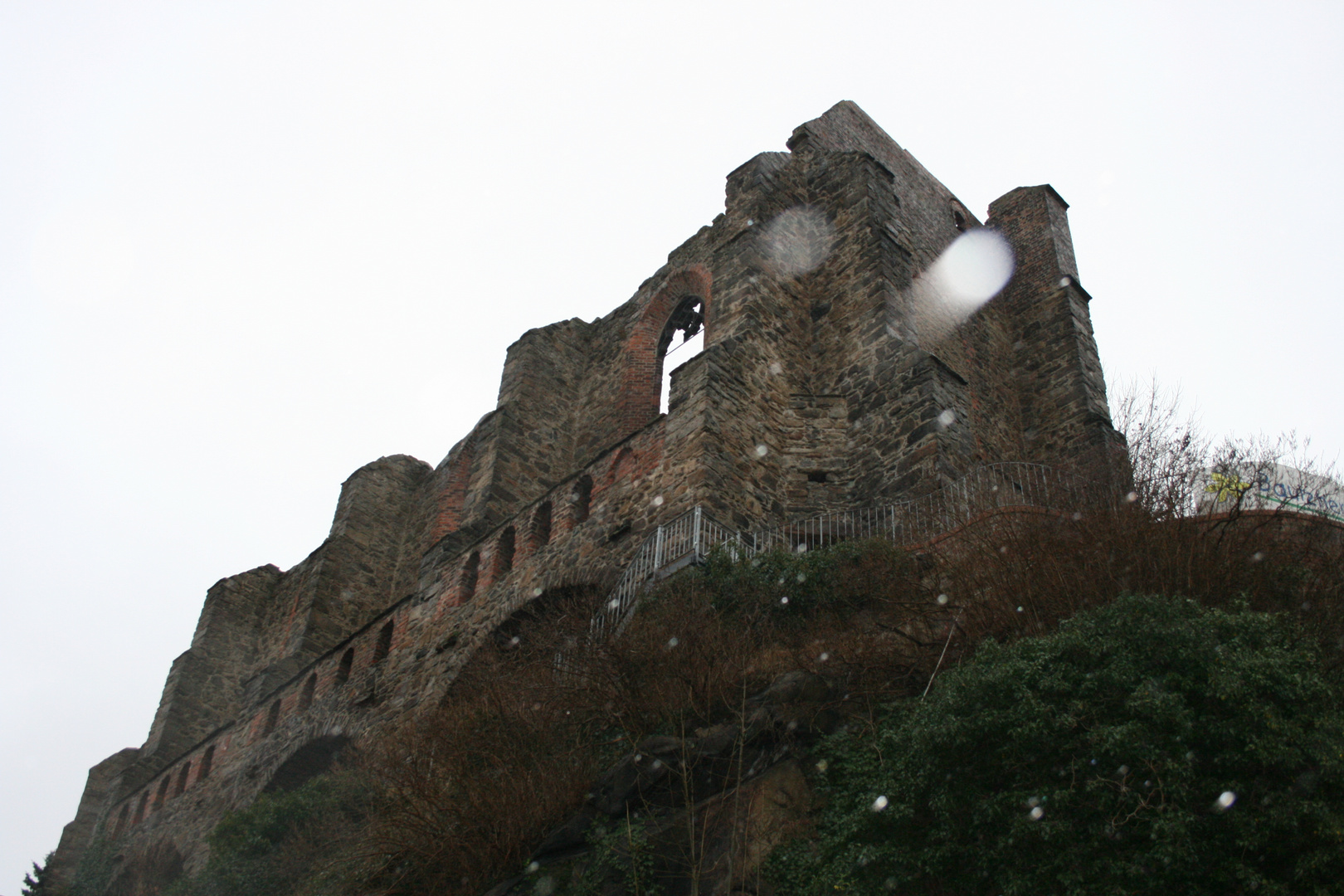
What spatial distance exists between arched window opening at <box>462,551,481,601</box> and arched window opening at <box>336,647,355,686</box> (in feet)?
10.1

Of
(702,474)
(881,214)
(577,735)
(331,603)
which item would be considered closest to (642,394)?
(881,214)

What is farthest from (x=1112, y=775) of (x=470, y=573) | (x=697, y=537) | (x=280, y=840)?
(x=470, y=573)

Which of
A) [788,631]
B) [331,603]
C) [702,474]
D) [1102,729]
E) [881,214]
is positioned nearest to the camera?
[1102,729]

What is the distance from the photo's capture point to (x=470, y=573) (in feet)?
52.1

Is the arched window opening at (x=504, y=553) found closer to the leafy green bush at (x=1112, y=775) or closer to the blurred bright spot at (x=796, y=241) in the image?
the blurred bright spot at (x=796, y=241)

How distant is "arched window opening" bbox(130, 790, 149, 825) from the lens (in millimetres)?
21891

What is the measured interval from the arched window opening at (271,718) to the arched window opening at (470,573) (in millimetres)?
5639

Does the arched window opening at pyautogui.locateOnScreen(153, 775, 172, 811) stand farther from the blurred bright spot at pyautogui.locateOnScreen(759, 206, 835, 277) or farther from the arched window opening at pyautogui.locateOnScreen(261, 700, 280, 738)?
the blurred bright spot at pyautogui.locateOnScreen(759, 206, 835, 277)

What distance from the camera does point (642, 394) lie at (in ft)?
60.9

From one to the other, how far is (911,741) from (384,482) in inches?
781

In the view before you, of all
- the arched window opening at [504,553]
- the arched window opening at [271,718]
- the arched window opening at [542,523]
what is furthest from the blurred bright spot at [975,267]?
the arched window opening at [271,718]

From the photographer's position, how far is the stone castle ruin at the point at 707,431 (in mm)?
13172

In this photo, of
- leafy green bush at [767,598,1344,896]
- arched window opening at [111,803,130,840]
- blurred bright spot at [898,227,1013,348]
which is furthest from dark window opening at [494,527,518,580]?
arched window opening at [111,803,130,840]

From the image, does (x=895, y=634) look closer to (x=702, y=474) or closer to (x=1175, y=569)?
(x=1175, y=569)
